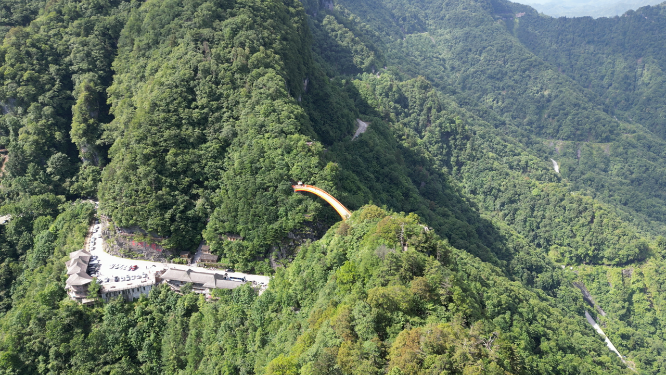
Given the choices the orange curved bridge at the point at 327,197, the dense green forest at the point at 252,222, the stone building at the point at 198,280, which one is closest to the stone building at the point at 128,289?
the dense green forest at the point at 252,222

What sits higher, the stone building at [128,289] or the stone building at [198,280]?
the stone building at [198,280]

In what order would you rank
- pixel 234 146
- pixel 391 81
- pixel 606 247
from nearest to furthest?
pixel 234 146, pixel 606 247, pixel 391 81

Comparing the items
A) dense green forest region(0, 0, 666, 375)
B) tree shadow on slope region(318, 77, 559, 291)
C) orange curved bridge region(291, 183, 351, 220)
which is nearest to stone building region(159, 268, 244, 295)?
dense green forest region(0, 0, 666, 375)

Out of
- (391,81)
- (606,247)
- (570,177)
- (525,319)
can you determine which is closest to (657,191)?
(570,177)

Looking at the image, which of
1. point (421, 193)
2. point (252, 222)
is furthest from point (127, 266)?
point (421, 193)

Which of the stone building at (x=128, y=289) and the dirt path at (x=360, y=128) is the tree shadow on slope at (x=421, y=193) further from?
the stone building at (x=128, y=289)

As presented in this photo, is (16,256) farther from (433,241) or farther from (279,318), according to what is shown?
(433,241)
